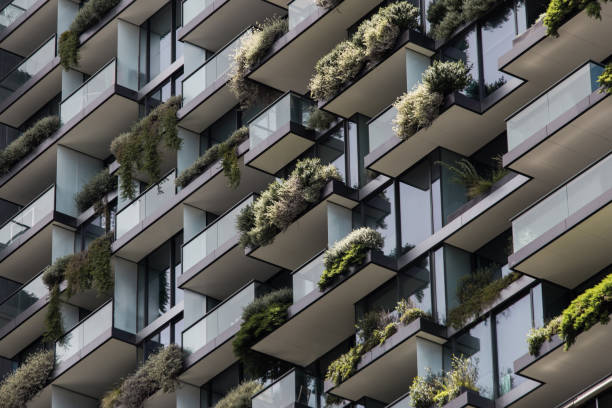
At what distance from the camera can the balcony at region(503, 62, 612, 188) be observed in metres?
38.3

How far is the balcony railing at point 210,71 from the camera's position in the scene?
1988 inches

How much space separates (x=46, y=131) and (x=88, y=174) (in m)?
1.87

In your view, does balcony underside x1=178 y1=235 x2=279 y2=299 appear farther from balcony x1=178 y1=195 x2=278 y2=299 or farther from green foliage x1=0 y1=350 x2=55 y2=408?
green foliage x1=0 y1=350 x2=55 y2=408

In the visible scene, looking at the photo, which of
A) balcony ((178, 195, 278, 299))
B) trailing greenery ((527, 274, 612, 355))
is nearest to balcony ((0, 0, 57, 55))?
balcony ((178, 195, 278, 299))

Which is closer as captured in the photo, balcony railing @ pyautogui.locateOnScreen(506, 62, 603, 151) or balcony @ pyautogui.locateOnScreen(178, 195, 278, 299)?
balcony railing @ pyautogui.locateOnScreen(506, 62, 603, 151)

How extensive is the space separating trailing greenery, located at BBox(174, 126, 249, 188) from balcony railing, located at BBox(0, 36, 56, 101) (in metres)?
10.7

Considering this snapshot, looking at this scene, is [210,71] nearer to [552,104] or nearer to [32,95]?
[32,95]

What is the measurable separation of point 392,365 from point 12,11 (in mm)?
25068

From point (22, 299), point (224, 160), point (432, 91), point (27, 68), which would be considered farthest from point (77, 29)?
point (432, 91)

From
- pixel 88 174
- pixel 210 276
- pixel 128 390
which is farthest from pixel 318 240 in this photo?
pixel 88 174

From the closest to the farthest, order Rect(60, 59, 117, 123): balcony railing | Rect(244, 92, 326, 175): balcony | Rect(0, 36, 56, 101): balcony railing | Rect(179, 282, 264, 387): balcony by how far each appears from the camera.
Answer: Rect(179, 282, 264, 387): balcony
Rect(244, 92, 326, 175): balcony
Rect(60, 59, 117, 123): balcony railing
Rect(0, 36, 56, 101): balcony railing

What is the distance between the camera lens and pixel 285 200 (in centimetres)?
4578

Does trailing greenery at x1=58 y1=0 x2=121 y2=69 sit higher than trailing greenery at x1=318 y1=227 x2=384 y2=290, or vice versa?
trailing greenery at x1=58 y1=0 x2=121 y2=69

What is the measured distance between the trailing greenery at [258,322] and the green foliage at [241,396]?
507 mm
